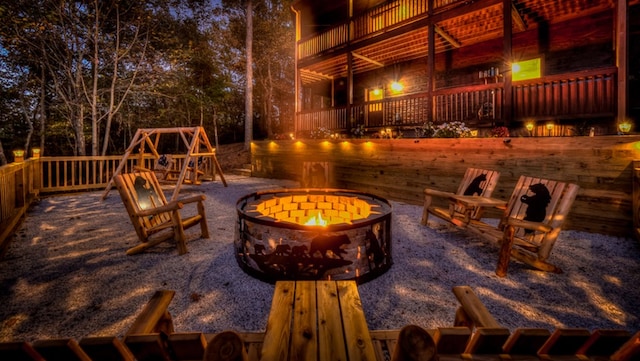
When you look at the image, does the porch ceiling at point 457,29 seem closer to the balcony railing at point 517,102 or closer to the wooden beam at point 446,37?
the wooden beam at point 446,37

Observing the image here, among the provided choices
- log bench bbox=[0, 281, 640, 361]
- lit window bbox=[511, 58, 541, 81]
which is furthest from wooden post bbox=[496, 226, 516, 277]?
lit window bbox=[511, 58, 541, 81]

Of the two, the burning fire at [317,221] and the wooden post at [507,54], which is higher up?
the wooden post at [507,54]

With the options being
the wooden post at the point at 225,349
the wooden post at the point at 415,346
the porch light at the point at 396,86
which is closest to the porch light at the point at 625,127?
the wooden post at the point at 415,346

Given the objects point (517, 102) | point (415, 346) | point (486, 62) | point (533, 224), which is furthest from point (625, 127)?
point (415, 346)

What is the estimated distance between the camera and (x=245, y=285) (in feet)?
10.1

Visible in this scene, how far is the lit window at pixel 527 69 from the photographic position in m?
9.16

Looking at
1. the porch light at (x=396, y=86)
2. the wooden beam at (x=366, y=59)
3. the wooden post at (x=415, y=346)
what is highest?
the wooden beam at (x=366, y=59)

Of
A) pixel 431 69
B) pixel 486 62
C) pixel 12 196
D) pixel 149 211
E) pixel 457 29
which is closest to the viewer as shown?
pixel 149 211

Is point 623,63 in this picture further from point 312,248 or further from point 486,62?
point 312,248

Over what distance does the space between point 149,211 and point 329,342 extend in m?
3.32

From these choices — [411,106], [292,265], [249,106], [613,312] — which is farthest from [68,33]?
[613,312]

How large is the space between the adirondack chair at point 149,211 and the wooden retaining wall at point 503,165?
4918 mm

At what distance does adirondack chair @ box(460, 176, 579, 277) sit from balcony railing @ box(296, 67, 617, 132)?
14.0 feet

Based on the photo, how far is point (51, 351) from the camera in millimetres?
913
